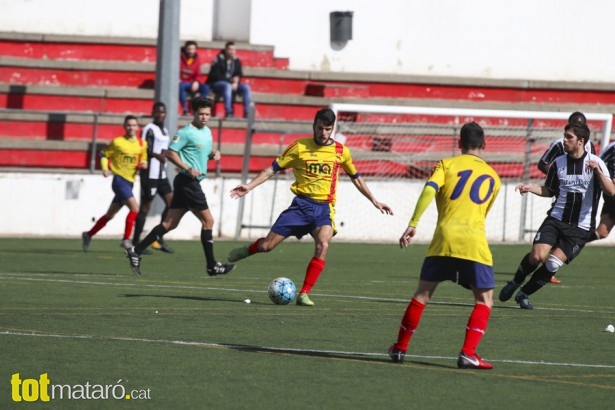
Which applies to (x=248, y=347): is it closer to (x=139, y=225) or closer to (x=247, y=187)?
(x=247, y=187)

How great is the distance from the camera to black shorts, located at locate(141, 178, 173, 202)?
21312 mm

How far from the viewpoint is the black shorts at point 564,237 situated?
1397 centimetres

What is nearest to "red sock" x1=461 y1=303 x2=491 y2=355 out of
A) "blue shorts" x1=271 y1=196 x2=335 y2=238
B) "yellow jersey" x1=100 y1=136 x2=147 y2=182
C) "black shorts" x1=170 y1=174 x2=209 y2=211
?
"blue shorts" x1=271 y1=196 x2=335 y2=238

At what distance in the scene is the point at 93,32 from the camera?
29.0 meters

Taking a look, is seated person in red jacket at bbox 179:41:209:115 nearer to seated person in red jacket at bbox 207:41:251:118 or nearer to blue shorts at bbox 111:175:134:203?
seated person in red jacket at bbox 207:41:251:118

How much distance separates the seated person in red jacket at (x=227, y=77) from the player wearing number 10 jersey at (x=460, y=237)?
1742cm

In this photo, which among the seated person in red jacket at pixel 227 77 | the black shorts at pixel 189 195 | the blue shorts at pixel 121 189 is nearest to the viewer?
the black shorts at pixel 189 195

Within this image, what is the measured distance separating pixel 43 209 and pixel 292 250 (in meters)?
4.50

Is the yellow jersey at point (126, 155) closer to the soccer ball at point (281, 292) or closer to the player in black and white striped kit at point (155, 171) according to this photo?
the player in black and white striped kit at point (155, 171)

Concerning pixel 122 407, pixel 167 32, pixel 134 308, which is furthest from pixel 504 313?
pixel 167 32

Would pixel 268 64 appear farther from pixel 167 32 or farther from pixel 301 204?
pixel 301 204

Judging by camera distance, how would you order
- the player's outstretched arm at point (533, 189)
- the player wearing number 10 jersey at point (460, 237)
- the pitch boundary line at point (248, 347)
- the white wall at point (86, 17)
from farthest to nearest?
the white wall at point (86, 17) → the player's outstretched arm at point (533, 189) → the pitch boundary line at point (248, 347) → the player wearing number 10 jersey at point (460, 237)

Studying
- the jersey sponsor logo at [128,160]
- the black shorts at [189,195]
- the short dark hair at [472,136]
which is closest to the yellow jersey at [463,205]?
the short dark hair at [472,136]

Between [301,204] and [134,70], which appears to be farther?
[134,70]
